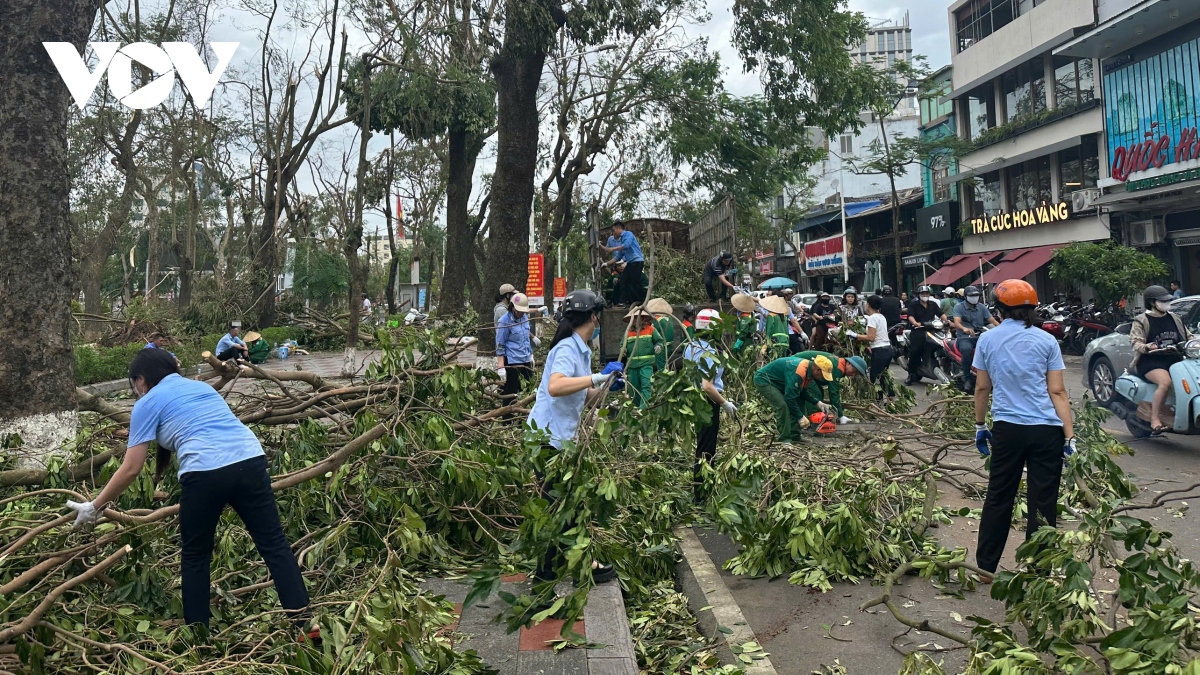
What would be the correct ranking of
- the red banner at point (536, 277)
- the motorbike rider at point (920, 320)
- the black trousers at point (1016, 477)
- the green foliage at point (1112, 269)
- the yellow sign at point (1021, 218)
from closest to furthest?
the black trousers at point (1016, 477), the motorbike rider at point (920, 320), the green foliage at point (1112, 269), the red banner at point (536, 277), the yellow sign at point (1021, 218)

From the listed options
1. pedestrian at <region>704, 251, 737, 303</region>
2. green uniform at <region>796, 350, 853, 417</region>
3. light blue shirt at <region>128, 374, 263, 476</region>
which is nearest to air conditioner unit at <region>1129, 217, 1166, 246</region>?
pedestrian at <region>704, 251, 737, 303</region>

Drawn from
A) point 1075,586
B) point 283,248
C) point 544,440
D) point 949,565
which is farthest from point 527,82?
point 283,248

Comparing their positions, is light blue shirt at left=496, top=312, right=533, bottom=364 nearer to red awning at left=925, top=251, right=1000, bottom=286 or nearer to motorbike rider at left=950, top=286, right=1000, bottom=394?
motorbike rider at left=950, top=286, right=1000, bottom=394

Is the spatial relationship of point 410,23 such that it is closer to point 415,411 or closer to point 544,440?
point 415,411

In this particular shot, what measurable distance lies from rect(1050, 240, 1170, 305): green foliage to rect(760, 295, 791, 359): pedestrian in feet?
37.1

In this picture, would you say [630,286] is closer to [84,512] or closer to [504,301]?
[504,301]

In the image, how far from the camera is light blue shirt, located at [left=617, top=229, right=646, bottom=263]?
12.6 m

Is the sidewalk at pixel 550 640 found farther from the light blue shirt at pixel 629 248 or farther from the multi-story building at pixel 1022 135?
the multi-story building at pixel 1022 135

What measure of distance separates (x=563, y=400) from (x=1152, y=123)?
23.8m

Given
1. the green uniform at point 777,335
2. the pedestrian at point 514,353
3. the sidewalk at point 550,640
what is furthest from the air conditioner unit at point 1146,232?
the sidewalk at point 550,640

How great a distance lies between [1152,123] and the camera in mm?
23328

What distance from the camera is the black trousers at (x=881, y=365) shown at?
38.8ft

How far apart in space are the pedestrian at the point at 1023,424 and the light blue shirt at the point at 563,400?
2232mm

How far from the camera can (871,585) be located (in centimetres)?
527
